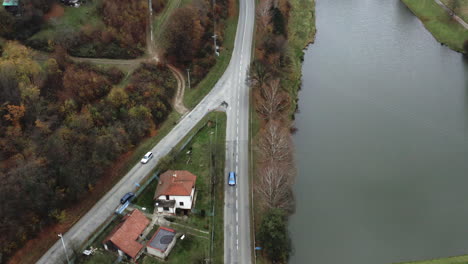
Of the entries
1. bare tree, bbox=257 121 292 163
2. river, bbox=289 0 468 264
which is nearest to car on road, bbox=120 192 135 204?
bare tree, bbox=257 121 292 163

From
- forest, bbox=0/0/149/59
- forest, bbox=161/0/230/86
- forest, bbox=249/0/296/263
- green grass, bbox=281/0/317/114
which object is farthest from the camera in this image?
green grass, bbox=281/0/317/114

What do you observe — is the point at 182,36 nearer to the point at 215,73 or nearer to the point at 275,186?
the point at 215,73

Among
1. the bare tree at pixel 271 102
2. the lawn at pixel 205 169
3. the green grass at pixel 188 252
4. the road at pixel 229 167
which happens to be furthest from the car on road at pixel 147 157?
the bare tree at pixel 271 102

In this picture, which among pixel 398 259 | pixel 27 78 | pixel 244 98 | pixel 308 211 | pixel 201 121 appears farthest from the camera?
pixel 244 98

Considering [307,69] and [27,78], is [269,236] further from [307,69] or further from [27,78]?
[307,69]

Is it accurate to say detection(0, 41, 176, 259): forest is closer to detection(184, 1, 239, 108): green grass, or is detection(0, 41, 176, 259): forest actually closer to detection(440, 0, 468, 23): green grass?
detection(184, 1, 239, 108): green grass

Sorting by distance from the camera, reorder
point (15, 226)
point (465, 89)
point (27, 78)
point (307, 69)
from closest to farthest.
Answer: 1. point (15, 226)
2. point (27, 78)
3. point (465, 89)
4. point (307, 69)

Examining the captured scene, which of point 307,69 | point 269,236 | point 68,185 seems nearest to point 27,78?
point 68,185
